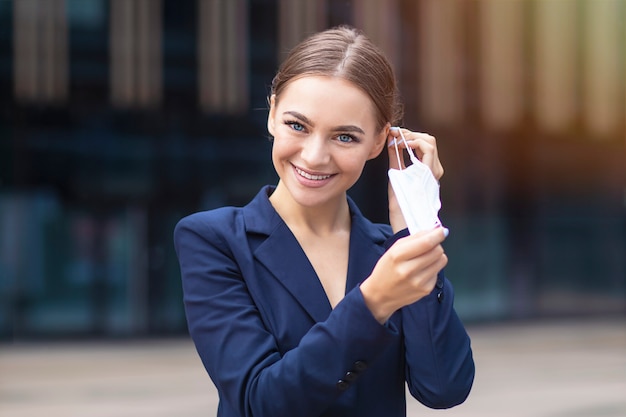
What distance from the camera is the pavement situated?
8.28m

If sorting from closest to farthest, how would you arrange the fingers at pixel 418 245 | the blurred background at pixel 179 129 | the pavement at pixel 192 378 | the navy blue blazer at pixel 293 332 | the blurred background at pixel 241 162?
the fingers at pixel 418 245, the navy blue blazer at pixel 293 332, the pavement at pixel 192 378, the blurred background at pixel 241 162, the blurred background at pixel 179 129

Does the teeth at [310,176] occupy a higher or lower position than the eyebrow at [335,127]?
lower

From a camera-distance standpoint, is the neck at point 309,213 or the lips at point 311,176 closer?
the lips at point 311,176

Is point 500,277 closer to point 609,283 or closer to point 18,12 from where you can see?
point 609,283

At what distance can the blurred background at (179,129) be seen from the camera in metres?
12.3

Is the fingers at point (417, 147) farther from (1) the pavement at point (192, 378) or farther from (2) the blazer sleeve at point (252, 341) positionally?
(1) the pavement at point (192, 378)

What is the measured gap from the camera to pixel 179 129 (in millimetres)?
12797

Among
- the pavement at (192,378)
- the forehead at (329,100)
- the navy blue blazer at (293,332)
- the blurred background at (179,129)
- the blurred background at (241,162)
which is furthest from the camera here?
the blurred background at (179,129)

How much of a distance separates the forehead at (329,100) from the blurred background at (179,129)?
971cm

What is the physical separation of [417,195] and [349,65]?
0.27 metres

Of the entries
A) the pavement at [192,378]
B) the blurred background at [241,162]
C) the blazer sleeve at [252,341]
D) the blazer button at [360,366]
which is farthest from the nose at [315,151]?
the blurred background at [241,162]

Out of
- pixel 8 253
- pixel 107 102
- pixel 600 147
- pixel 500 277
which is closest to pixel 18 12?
pixel 107 102

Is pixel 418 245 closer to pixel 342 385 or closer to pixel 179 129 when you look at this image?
pixel 342 385

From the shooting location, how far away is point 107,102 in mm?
12578
